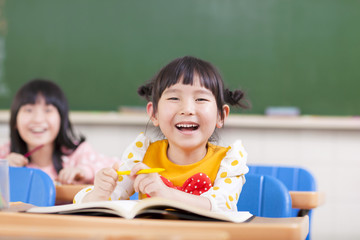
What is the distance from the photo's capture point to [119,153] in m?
3.55

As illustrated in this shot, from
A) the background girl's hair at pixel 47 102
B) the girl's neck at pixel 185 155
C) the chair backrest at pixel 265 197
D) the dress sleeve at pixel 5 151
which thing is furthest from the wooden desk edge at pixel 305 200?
the dress sleeve at pixel 5 151

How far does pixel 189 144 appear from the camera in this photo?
1444mm

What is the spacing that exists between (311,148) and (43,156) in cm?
184

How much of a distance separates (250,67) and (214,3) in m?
0.52

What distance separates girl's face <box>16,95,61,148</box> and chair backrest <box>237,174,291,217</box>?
52.5 inches

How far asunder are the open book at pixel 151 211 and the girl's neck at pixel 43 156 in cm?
167

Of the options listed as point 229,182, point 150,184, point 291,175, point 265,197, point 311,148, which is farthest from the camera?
point 311,148

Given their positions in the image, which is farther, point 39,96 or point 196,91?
point 39,96

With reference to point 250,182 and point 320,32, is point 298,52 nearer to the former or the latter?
point 320,32

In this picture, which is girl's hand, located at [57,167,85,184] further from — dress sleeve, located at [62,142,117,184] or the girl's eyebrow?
the girl's eyebrow

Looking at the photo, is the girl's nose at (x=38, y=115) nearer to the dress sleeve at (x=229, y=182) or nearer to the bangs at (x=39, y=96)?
the bangs at (x=39, y=96)

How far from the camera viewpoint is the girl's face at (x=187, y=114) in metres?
1.43

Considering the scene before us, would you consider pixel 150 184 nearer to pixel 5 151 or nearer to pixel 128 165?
pixel 128 165

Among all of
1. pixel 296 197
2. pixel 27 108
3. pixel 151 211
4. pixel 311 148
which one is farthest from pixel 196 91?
pixel 311 148
